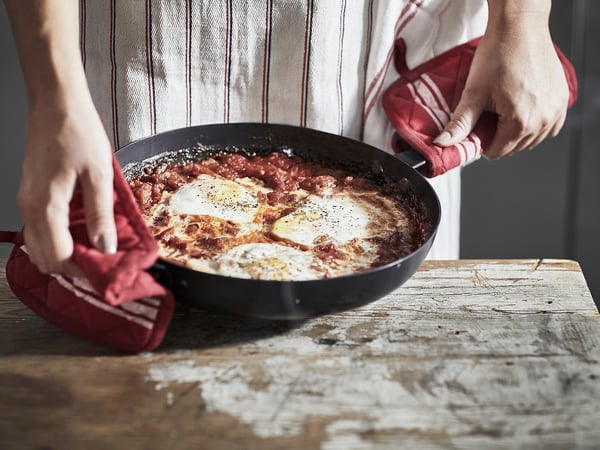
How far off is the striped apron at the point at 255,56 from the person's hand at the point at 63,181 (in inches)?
21.1

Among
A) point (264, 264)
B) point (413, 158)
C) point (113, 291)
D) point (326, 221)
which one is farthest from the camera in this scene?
point (413, 158)

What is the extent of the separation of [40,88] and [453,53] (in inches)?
35.9

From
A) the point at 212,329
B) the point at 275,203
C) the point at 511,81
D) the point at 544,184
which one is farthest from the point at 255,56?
the point at 544,184

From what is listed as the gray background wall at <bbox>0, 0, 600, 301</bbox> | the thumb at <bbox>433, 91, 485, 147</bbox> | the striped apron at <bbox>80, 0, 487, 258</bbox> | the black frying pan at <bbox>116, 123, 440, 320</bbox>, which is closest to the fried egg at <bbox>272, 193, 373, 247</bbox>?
the black frying pan at <bbox>116, 123, 440, 320</bbox>

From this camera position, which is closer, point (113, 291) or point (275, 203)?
point (113, 291)

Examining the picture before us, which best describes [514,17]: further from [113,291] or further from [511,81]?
[113,291]

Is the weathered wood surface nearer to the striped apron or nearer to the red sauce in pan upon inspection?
the red sauce in pan

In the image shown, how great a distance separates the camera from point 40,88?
1.01 metres

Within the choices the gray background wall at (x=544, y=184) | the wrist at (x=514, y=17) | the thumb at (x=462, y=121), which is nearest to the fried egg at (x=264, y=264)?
the thumb at (x=462, y=121)

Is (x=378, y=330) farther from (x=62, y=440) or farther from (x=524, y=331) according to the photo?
(x=62, y=440)

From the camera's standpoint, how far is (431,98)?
1575 mm

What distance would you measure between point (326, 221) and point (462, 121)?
0.40m

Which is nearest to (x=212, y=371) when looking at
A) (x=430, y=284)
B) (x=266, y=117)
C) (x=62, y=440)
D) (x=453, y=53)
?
(x=62, y=440)

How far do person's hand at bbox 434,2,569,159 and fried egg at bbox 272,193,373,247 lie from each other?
0.25m
